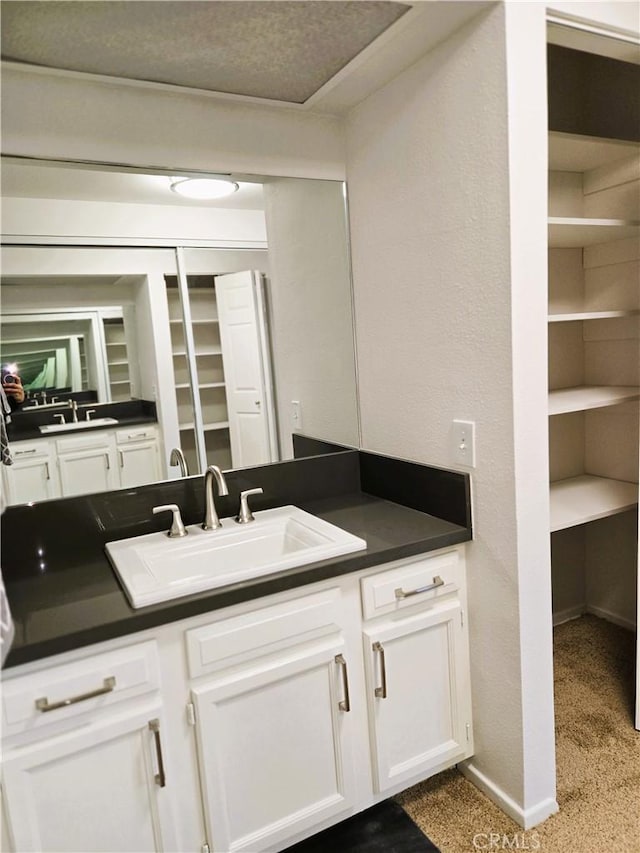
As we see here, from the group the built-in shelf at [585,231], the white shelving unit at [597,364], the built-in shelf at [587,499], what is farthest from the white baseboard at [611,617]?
the built-in shelf at [585,231]

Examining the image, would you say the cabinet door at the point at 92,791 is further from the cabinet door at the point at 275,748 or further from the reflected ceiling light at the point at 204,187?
the reflected ceiling light at the point at 204,187

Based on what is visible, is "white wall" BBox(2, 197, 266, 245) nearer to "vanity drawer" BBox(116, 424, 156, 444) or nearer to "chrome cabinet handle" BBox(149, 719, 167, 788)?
"vanity drawer" BBox(116, 424, 156, 444)

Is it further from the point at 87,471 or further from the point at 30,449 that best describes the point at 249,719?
the point at 30,449

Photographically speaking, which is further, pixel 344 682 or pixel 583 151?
pixel 583 151

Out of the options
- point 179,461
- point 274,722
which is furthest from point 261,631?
point 179,461

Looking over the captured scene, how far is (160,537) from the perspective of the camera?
5.62 feet

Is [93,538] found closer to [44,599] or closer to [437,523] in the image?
[44,599]

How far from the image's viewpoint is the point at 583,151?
6.94 ft

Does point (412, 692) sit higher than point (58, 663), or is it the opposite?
point (58, 663)

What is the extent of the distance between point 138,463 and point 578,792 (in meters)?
1.65

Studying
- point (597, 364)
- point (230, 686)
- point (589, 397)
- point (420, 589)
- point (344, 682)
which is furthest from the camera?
point (597, 364)

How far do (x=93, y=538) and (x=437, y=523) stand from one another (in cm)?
101

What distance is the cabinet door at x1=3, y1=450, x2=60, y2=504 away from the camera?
1636 millimetres

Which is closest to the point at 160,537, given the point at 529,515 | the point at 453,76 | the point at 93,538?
the point at 93,538
